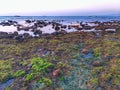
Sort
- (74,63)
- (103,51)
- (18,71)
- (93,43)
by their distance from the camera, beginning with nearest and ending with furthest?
(18,71) < (74,63) < (103,51) < (93,43)

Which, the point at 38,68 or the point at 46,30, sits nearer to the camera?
the point at 38,68

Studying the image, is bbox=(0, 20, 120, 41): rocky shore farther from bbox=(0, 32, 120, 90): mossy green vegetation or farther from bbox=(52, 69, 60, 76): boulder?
bbox=(52, 69, 60, 76): boulder

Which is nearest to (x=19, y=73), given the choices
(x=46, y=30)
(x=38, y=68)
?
(x=38, y=68)

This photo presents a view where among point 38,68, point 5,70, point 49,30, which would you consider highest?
point 38,68

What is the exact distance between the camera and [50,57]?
62.2 feet

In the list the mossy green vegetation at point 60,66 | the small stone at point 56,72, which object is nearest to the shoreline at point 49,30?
the mossy green vegetation at point 60,66

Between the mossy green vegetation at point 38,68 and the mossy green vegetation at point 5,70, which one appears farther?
the mossy green vegetation at point 5,70

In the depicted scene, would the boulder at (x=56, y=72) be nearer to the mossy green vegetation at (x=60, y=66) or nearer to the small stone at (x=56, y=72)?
the small stone at (x=56, y=72)

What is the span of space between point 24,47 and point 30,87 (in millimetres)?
10013

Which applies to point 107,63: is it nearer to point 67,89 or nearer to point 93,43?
point 67,89

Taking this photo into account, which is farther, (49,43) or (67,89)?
(49,43)

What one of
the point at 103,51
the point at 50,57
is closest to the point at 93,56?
the point at 103,51

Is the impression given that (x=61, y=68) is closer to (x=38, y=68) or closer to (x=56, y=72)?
(x=56, y=72)

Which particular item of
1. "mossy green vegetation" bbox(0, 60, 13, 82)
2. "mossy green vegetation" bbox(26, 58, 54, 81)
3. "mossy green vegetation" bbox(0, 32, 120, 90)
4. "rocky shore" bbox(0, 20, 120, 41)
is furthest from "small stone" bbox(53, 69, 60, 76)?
"rocky shore" bbox(0, 20, 120, 41)
